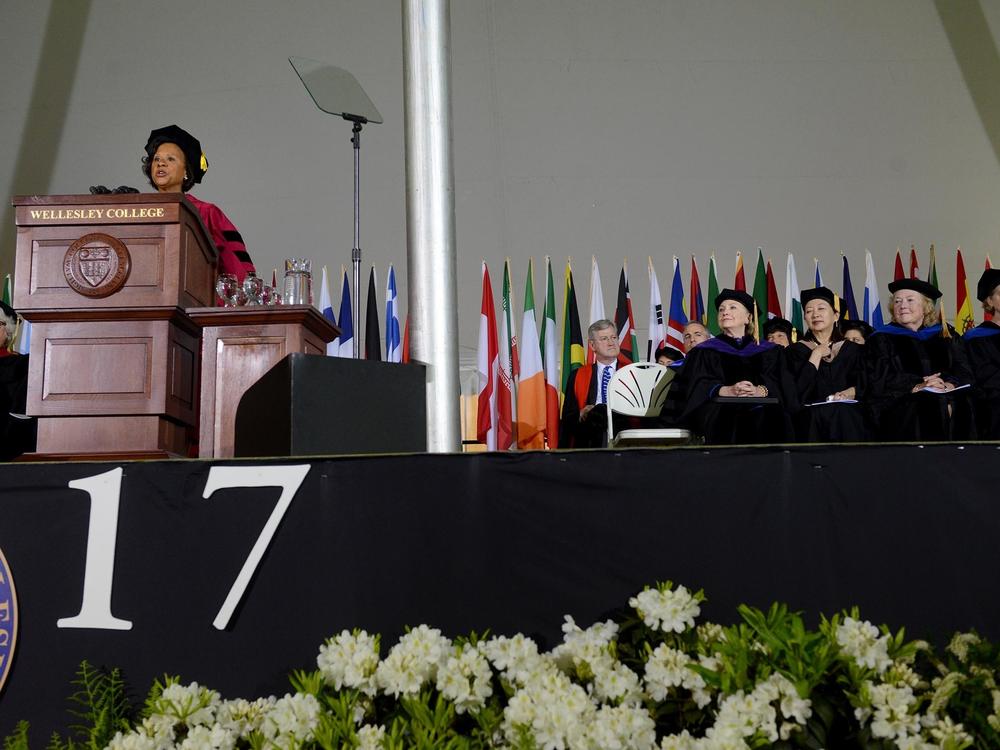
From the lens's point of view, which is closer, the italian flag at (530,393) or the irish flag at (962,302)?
the italian flag at (530,393)

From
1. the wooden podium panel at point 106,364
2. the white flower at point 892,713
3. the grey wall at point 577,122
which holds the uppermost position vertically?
the grey wall at point 577,122

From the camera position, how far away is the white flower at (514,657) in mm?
2246

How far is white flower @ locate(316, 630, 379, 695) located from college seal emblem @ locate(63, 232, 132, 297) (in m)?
1.90

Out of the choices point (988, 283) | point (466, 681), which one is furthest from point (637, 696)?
point (988, 283)

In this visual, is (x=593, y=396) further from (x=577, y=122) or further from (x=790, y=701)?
(x=790, y=701)

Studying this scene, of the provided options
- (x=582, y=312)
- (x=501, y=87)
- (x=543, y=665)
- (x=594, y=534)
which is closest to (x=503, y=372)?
(x=582, y=312)

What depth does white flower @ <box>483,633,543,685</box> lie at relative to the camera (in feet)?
7.37

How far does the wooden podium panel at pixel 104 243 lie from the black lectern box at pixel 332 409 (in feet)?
1.60

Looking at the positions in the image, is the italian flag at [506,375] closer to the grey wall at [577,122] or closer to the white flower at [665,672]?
the grey wall at [577,122]

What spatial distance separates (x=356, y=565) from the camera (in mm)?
2875

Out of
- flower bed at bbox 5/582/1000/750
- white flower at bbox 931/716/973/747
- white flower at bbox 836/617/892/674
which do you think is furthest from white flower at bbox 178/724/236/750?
white flower at bbox 931/716/973/747

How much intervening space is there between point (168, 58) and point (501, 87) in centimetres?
323

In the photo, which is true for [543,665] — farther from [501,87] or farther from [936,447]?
[501,87]

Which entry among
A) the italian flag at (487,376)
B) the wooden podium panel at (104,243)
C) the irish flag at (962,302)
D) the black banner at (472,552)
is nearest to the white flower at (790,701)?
the black banner at (472,552)
